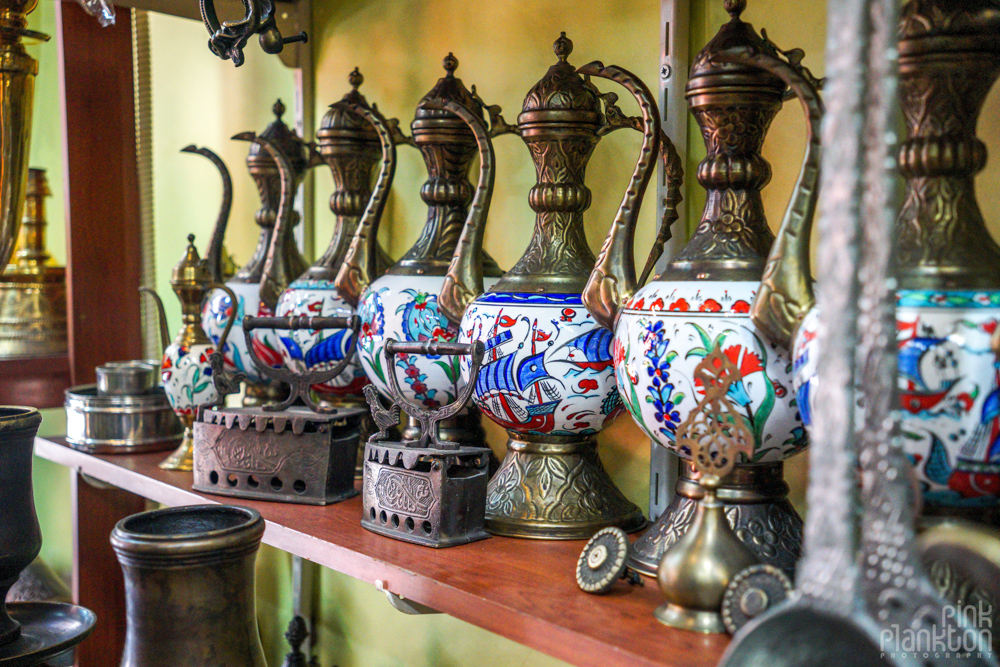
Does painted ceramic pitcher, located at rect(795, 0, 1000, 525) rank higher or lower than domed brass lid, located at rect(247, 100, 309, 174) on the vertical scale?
lower

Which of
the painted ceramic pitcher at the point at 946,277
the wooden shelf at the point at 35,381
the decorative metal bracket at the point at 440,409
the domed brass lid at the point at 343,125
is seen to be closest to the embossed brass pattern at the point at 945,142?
the painted ceramic pitcher at the point at 946,277

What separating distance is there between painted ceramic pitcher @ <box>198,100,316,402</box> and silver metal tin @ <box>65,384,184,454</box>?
125 millimetres

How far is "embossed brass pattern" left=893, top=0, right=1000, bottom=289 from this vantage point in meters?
0.58

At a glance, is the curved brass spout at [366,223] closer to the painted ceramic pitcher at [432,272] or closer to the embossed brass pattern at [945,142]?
the painted ceramic pitcher at [432,272]

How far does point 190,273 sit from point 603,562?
29.8 inches

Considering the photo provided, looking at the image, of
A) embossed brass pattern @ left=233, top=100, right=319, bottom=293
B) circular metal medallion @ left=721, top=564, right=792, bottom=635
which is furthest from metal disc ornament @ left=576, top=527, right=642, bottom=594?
embossed brass pattern @ left=233, top=100, right=319, bottom=293

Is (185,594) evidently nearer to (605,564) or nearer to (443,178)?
(605,564)

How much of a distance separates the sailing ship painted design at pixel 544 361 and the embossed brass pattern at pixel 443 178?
177 millimetres

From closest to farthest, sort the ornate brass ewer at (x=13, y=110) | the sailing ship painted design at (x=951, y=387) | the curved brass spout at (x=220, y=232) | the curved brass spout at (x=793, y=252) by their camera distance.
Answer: the sailing ship painted design at (x=951, y=387) < the curved brass spout at (x=793, y=252) < the ornate brass ewer at (x=13, y=110) < the curved brass spout at (x=220, y=232)

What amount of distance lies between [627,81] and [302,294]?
1.67ft

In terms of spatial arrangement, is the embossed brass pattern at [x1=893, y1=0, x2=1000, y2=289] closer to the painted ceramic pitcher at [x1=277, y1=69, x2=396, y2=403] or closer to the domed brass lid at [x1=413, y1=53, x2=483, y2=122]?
the domed brass lid at [x1=413, y1=53, x2=483, y2=122]

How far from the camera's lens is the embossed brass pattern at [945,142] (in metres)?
0.58

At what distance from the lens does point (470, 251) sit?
934mm

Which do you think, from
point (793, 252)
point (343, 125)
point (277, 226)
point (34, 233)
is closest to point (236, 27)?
Answer: point (343, 125)
